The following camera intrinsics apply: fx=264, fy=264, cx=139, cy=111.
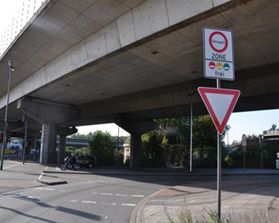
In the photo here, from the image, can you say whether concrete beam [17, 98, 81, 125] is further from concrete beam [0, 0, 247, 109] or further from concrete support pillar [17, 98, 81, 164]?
concrete beam [0, 0, 247, 109]

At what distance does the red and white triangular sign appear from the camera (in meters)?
4.66

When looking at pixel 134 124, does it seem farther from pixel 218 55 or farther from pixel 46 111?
pixel 218 55

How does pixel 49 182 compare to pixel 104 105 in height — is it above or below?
below

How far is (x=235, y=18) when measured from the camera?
36.8ft

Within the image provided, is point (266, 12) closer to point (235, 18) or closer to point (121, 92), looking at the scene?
point (235, 18)

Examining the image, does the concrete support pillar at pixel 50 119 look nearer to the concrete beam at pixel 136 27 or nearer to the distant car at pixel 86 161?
the distant car at pixel 86 161

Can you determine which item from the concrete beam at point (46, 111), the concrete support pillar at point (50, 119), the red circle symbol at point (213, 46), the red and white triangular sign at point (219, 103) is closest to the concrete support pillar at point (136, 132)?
the concrete beam at point (46, 111)

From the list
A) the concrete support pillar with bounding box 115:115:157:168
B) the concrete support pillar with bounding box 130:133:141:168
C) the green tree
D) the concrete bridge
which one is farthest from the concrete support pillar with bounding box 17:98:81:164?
the green tree

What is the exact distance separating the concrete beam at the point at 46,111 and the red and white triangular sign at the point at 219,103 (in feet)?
95.8

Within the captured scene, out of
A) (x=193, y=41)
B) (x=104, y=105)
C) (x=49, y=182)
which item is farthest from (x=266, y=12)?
(x=104, y=105)

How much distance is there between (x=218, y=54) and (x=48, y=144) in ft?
105

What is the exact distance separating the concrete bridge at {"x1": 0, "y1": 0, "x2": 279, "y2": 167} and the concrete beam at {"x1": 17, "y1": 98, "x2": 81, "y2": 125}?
276mm

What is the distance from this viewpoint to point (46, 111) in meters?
33.0

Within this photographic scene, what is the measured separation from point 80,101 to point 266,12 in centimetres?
2491
